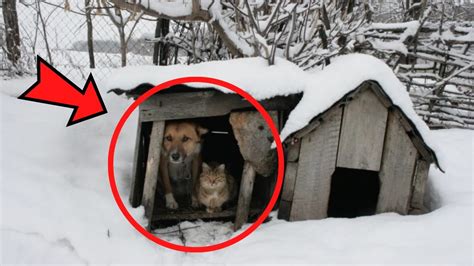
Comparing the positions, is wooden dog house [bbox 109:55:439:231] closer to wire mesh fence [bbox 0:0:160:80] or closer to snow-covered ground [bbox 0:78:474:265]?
snow-covered ground [bbox 0:78:474:265]

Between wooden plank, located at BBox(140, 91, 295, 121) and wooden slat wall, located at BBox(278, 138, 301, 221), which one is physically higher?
wooden plank, located at BBox(140, 91, 295, 121)

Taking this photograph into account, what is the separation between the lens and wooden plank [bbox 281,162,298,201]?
3230 mm

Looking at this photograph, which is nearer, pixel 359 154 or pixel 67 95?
pixel 359 154

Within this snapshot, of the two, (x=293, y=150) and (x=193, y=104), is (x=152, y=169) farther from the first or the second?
(x=293, y=150)

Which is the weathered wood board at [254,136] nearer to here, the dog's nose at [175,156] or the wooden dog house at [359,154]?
the wooden dog house at [359,154]

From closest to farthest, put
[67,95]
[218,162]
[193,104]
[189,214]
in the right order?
[193,104] < [189,214] < [67,95] < [218,162]

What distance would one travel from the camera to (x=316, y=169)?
10.5ft

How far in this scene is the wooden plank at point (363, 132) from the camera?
3.13 metres

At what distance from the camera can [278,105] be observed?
3281 millimetres

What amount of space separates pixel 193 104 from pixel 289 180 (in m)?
0.97

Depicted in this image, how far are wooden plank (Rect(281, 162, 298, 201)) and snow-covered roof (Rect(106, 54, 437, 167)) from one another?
30cm

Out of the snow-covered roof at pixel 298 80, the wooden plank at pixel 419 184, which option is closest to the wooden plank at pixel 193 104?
the snow-covered roof at pixel 298 80

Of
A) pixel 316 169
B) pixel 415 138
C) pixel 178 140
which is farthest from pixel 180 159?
pixel 415 138

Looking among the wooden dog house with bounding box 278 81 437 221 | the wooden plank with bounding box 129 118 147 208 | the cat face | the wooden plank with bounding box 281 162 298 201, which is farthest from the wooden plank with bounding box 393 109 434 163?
the wooden plank with bounding box 129 118 147 208
